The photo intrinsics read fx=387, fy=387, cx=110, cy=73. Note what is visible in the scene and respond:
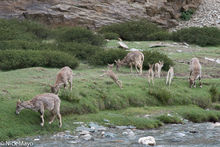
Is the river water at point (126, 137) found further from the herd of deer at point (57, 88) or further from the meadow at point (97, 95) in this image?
the herd of deer at point (57, 88)

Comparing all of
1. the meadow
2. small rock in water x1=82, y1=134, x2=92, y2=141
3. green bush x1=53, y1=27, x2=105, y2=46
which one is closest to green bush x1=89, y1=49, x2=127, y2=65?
the meadow

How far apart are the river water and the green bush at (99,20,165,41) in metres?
24.8

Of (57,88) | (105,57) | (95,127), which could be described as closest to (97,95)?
(57,88)

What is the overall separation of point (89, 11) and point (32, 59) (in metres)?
22.4

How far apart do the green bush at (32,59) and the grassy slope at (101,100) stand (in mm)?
1812

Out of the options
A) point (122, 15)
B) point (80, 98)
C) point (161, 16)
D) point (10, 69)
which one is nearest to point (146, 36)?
point (122, 15)

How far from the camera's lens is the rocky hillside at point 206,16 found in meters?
50.2

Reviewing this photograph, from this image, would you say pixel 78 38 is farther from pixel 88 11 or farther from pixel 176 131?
pixel 176 131

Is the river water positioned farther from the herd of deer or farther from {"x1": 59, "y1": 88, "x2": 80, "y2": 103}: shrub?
{"x1": 59, "y1": 88, "x2": 80, "y2": 103}: shrub

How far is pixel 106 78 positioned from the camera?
1997 cm

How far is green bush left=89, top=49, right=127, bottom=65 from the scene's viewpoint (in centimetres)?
2536

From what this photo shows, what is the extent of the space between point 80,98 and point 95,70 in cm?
822

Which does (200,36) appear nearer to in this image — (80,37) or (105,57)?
(80,37)

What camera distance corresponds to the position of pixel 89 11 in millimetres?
44344
